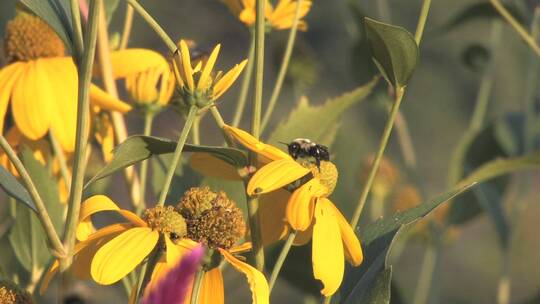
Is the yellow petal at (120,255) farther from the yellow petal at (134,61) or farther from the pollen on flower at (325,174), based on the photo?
the yellow petal at (134,61)

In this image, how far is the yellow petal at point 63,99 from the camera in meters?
0.81

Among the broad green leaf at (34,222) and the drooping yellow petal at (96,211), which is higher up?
the drooping yellow petal at (96,211)

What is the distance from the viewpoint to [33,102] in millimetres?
818

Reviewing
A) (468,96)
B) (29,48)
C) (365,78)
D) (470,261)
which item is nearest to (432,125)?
(468,96)

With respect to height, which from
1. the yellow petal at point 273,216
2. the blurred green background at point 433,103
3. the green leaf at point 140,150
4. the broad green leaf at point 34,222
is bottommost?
the blurred green background at point 433,103

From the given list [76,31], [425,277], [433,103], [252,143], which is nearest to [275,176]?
[252,143]

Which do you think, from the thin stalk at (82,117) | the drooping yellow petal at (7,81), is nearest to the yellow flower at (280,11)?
the drooping yellow petal at (7,81)

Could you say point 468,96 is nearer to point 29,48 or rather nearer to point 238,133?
point 29,48

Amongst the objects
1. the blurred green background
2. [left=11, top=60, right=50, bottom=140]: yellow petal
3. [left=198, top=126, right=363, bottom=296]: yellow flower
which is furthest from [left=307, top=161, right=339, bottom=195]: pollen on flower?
the blurred green background

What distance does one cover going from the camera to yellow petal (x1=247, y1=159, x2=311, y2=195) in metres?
0.60

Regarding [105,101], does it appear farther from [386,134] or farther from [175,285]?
[175,285]

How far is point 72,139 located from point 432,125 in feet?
10.4

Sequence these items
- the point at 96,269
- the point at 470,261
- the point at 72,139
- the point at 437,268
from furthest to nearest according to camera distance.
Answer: the point at 470,261 → the point at 437,268 → the point at 72,139 → the point at 96,269

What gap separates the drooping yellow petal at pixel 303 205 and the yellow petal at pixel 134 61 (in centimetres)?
24
